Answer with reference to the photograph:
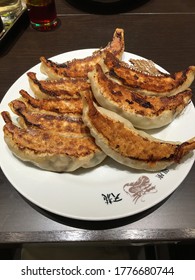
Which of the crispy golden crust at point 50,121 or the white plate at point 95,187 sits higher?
the crispy golden crust at point 50,121

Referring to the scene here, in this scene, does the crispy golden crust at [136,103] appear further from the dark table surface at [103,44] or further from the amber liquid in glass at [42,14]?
the amber liquid in glass at [42,14]

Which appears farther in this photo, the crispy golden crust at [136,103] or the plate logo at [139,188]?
the crispy golden crust at [136,103]

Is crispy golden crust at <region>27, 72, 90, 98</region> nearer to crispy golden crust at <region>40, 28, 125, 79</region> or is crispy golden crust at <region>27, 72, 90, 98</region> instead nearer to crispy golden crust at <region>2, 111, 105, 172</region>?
crispy golden crust at <region>40, 28, 125, 79</region>

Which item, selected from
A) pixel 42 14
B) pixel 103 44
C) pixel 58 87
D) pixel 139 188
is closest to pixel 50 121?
pixel 58 87

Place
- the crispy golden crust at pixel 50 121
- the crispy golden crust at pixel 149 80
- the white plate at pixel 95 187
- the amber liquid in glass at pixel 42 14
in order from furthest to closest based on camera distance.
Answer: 1. the amber liquid in glass at pixel 42 14
2. the crispy golden crust at pixel 149 80
3. the crispy golden crust at pixel 50 121
4. the white plate at pixel 95 187

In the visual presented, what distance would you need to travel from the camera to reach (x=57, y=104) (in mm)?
1308

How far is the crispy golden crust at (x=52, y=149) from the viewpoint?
3.71 ft

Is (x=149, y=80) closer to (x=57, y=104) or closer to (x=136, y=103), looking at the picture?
(x=136, y=103)

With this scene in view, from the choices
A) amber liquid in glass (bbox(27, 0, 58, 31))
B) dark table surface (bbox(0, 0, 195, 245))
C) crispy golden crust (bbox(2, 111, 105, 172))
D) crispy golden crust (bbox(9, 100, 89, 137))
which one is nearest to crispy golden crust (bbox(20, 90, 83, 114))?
crispy golden crust (bbox(9, 100, 89, 137))

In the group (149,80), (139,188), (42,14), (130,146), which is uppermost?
(42,14)

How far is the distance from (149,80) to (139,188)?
54cm

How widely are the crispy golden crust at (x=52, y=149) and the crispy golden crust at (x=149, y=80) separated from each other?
1.16 feet

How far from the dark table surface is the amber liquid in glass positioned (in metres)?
0.05

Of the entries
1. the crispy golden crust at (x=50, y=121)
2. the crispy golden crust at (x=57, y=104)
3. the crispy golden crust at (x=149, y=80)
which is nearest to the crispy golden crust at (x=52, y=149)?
the crispy golden crust at (x=50, y=121)
